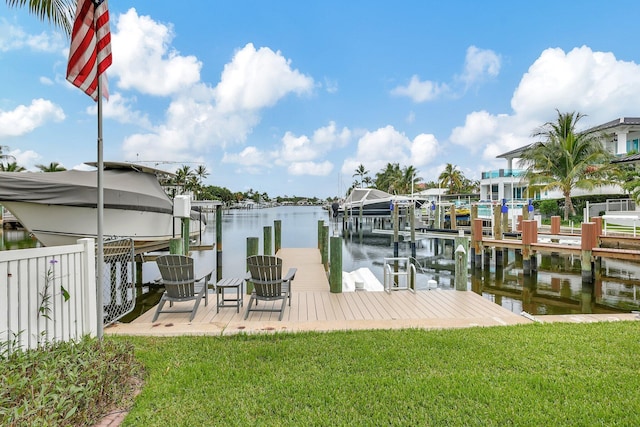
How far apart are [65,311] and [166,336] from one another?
1423mm

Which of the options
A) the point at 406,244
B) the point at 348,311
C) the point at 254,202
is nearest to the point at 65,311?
the point at 348,311

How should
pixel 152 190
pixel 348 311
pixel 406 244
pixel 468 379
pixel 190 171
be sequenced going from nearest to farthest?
1. pixel 468 379
2. pixel 348 311
3. pixel 152 190
4. pixel 406 244
5. pixel 190 171

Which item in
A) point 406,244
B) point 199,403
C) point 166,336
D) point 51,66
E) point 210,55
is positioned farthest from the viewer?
point 406,244

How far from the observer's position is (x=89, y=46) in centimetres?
359

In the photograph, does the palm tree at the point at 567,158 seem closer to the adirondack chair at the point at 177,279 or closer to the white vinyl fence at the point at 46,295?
the adirondack chair at the point at 177,279

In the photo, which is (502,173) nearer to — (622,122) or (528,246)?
(622,122)

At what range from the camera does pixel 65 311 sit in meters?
3.87

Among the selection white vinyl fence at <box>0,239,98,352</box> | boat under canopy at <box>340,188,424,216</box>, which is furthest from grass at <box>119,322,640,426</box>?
boat under canopy at <box>340,188,424,216</box>

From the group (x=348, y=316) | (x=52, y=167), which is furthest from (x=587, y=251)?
(x=52, y=167)

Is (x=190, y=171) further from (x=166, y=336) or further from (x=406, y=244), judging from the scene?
(x=166, y=336)

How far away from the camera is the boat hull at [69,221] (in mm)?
8547

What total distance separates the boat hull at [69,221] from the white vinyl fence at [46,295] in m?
5.57

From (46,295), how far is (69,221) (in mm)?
6342

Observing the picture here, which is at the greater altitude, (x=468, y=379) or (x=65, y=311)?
(x=65, y=311)
